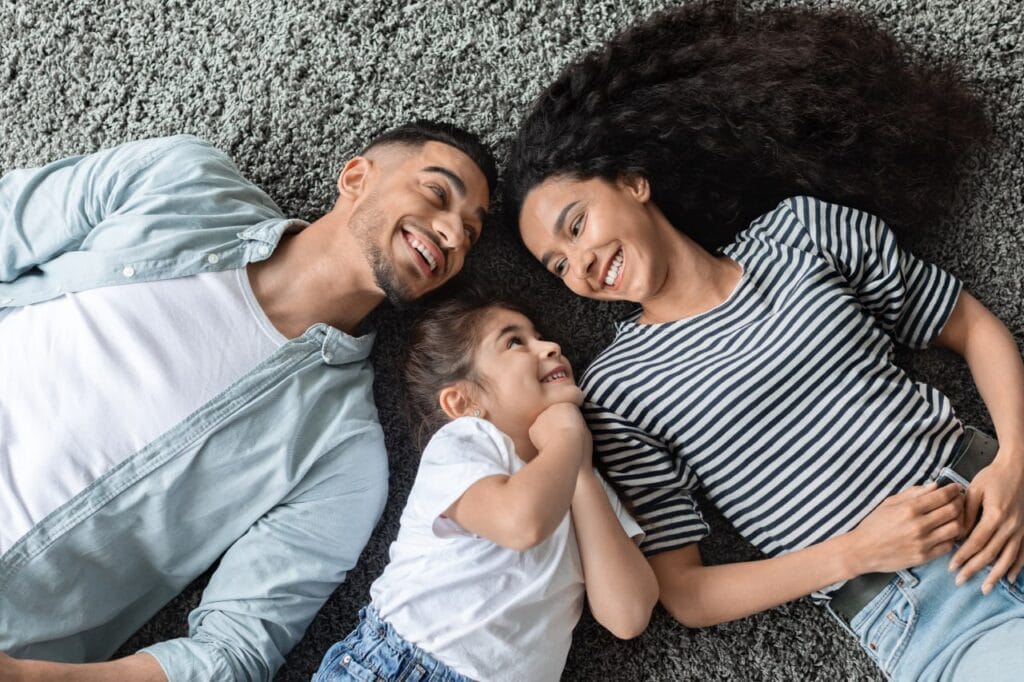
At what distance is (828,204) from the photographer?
1.51 meters

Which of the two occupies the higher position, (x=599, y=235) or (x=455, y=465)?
(x=599, y=235)

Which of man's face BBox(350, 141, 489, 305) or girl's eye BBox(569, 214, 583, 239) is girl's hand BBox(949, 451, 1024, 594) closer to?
girl's eye BBox(569, 214, 583, 239)

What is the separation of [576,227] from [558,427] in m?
0.35

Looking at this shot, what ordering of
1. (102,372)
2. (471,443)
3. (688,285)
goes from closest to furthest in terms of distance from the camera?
(471,443) < (102,372) < (688,285)

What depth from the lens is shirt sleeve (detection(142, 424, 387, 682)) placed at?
1367 millimetres

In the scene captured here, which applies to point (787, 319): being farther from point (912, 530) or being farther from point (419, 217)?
point (419, 217)

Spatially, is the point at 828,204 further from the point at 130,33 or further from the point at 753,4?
the point at 130,33

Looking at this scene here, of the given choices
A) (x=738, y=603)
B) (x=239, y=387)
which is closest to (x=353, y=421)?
(x=239, y=387)

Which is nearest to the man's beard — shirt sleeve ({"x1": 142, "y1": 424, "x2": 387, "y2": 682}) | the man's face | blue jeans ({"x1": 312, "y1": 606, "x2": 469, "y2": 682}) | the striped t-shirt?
the man's face

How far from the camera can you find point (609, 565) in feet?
4.22

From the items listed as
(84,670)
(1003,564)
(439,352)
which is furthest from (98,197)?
(1003,564)

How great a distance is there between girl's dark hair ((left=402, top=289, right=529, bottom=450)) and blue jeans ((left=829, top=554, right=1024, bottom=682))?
2.31 feet

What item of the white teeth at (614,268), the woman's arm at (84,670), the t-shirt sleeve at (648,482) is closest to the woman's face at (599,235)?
the white teeth at (614,268)

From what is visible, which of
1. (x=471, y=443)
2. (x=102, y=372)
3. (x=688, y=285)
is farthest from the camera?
(x=688, y=285)
